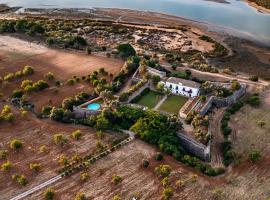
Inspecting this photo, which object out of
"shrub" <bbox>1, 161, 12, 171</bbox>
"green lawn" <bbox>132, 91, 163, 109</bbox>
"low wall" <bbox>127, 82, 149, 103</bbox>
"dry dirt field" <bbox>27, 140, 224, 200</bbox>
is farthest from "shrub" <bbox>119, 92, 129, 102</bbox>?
"shrub" <bbox>1, 161, 12, 171</bbox>

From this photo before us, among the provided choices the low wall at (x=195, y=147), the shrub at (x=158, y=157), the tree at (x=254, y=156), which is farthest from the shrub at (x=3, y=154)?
the tree at (x=254, y=156)

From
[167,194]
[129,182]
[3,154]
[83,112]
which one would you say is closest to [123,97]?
[83,112]

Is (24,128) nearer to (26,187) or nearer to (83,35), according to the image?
(26,187)

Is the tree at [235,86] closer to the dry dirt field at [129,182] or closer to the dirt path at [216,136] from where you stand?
the dirt path at [216,136]

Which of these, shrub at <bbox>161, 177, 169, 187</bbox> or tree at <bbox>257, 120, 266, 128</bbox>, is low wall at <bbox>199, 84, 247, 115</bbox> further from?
shrub at <bbox>161, 177, 169, 187</bbox>

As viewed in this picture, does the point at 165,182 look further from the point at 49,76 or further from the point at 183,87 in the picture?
the point at 49,76

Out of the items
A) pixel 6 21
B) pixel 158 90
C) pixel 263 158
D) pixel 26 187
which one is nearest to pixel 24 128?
pixel 26 187
